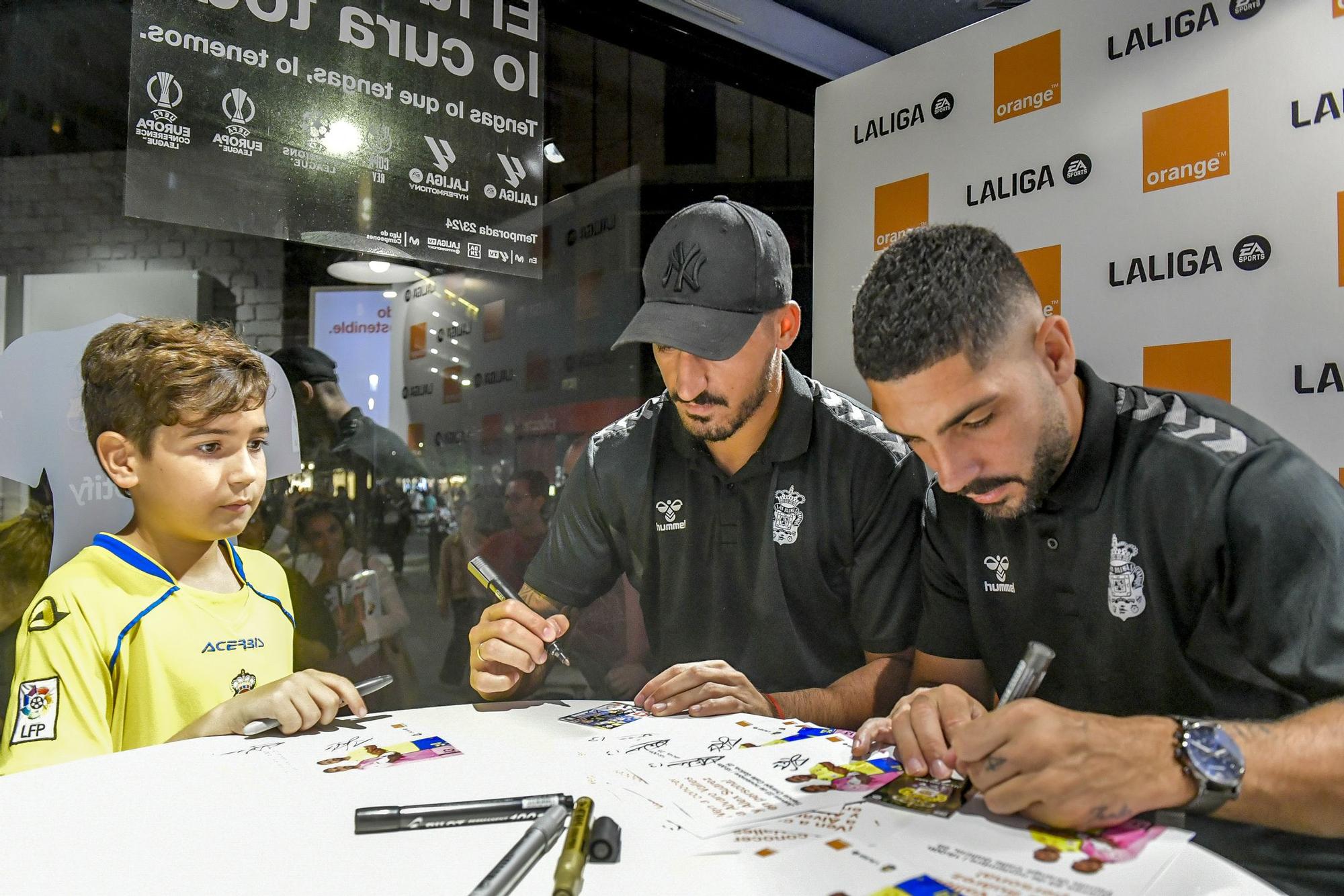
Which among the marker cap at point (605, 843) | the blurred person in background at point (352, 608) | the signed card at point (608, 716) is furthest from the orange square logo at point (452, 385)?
the marker cap at point (605, 843)

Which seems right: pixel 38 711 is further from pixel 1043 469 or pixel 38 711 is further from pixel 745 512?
pixel 1043 469

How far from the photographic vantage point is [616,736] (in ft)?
4.71

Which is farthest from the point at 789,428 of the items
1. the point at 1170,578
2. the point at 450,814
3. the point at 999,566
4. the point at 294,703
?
the point at 450,814

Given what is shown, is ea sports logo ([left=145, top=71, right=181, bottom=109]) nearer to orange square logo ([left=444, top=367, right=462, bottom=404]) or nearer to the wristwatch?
orange square logo ([left=444, top=367, right=462, bottom=404])

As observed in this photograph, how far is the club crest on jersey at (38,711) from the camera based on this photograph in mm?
1688

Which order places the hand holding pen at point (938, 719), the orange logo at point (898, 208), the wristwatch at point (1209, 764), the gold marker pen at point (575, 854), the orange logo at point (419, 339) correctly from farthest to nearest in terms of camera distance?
1. the orange logo at point (898, 208)
2. the orange logo at point (419, 339)
3. the hand holding pen at point (938, 719)
4. the wristwatch at point (1209, 764)
5. the gold marker pen at point (575, 854)

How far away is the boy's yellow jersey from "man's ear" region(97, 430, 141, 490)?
4.9 inches

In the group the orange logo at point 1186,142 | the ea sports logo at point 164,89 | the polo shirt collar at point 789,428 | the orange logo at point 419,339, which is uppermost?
the ea sports logo at point 164,89

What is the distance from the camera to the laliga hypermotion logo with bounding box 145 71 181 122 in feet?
6.59

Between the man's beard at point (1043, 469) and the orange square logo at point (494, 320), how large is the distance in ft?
4.83

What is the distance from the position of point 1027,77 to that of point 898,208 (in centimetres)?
48

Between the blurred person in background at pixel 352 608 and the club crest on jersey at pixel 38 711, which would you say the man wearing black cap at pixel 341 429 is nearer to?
the blurred person in background at pixel 352 608

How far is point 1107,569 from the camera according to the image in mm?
1510

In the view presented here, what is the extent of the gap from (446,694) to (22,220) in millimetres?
1480
